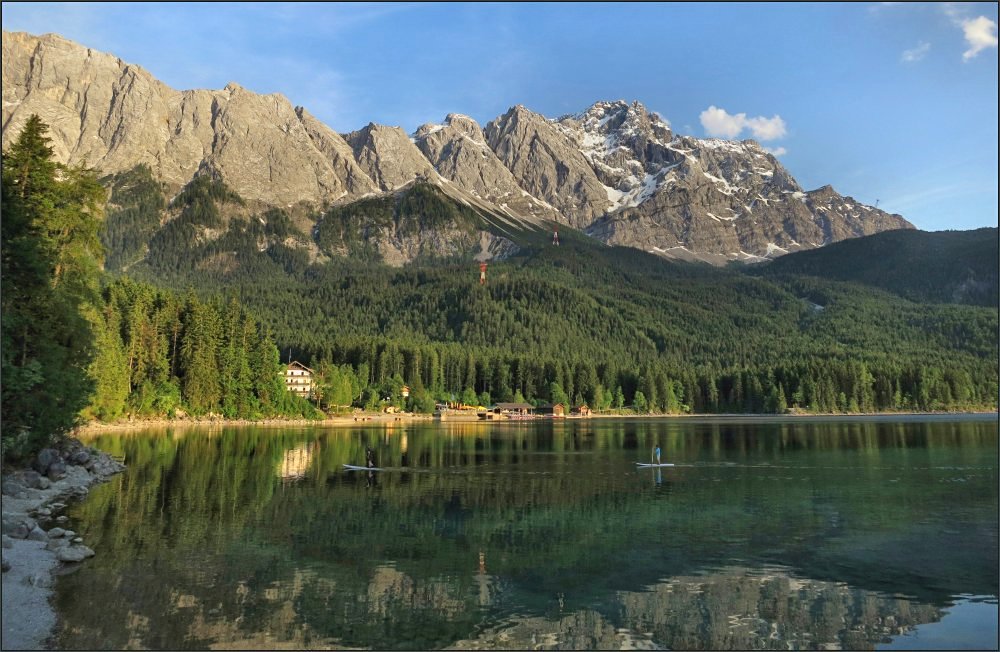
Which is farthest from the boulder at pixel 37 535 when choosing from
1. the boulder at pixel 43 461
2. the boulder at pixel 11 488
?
the boulder at pixel 43 461

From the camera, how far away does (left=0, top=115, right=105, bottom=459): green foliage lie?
3922 cm

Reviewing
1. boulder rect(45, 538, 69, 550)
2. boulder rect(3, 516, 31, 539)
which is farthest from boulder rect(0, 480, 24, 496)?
A: boulder rect(45, 538, 69, 550)

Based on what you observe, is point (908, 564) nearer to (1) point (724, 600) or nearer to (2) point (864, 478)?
(1) point (724, 600)

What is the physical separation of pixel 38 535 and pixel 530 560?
21.4 metres

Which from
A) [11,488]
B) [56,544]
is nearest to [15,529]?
[56,544]

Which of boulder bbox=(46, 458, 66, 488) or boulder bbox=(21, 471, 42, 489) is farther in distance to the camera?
boulder bbox=(46, 458, 66, 488)

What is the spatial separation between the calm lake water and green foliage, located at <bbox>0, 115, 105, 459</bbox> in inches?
274

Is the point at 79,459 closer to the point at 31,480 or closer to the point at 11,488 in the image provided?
the point at 31,480

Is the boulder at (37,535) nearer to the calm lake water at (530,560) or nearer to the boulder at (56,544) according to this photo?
the boulder at (56,544)

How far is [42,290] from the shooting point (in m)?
41.5

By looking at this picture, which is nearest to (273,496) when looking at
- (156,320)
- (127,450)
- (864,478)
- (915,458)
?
(127,450)

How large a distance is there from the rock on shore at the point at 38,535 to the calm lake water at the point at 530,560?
833 millimetres

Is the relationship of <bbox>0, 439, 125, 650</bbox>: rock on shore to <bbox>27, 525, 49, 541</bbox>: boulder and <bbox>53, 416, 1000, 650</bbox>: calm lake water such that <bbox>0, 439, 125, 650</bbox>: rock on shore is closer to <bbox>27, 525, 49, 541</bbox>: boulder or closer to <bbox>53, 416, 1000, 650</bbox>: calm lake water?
<bbox>27, 525, 49, 541</bbox>: boulder

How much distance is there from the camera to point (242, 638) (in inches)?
760
